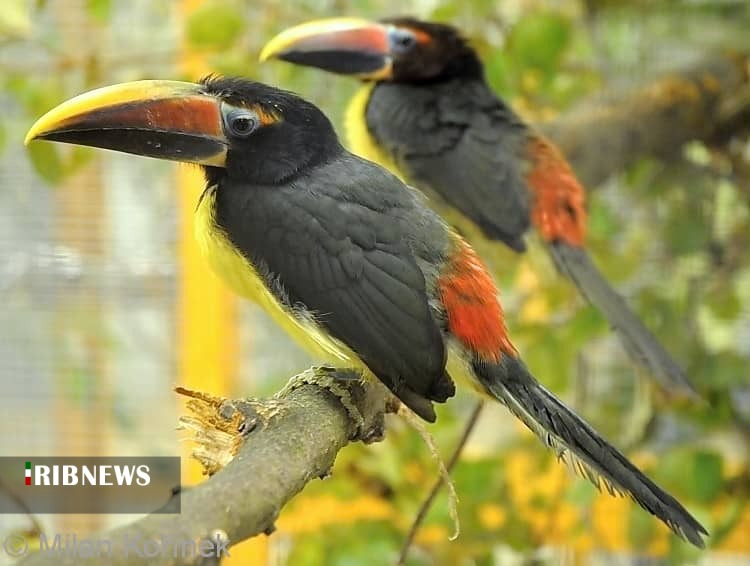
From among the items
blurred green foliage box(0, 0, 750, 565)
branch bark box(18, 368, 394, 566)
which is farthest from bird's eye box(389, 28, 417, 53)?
branch bark box(18, 368, 394, 566)

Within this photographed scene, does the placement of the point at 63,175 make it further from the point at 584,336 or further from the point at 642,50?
the point at 642,50

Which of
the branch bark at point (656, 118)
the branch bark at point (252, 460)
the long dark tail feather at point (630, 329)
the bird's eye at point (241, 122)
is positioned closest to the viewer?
the branch bark at point (252, 460)

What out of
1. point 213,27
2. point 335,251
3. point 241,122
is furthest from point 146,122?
point 213,27

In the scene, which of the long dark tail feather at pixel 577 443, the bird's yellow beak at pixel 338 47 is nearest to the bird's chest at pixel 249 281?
the long dark tail feather at pixel 577 443

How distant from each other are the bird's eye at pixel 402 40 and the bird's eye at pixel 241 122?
60 cm

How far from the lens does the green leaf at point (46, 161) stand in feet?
4.48

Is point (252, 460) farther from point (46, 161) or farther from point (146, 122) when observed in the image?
point (46, 161)

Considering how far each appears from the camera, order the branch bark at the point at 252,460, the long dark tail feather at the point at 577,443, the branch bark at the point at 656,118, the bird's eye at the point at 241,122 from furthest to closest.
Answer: the branch bark at the point at 656,118, the bird's eye at the point at 241,122, the long dark tail feather at the point at 577,443, the branch bark at the point at 252,460

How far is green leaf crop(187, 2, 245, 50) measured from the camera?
1462 millimetres

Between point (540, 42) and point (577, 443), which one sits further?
point (540, 42)

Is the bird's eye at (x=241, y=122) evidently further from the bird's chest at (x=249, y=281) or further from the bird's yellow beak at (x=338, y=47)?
the bird's yellow beak at (x=338, y=47)

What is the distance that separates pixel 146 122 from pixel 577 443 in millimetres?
491

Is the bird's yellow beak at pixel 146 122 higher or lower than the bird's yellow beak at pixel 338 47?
higher

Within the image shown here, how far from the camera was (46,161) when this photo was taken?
1.38 m
